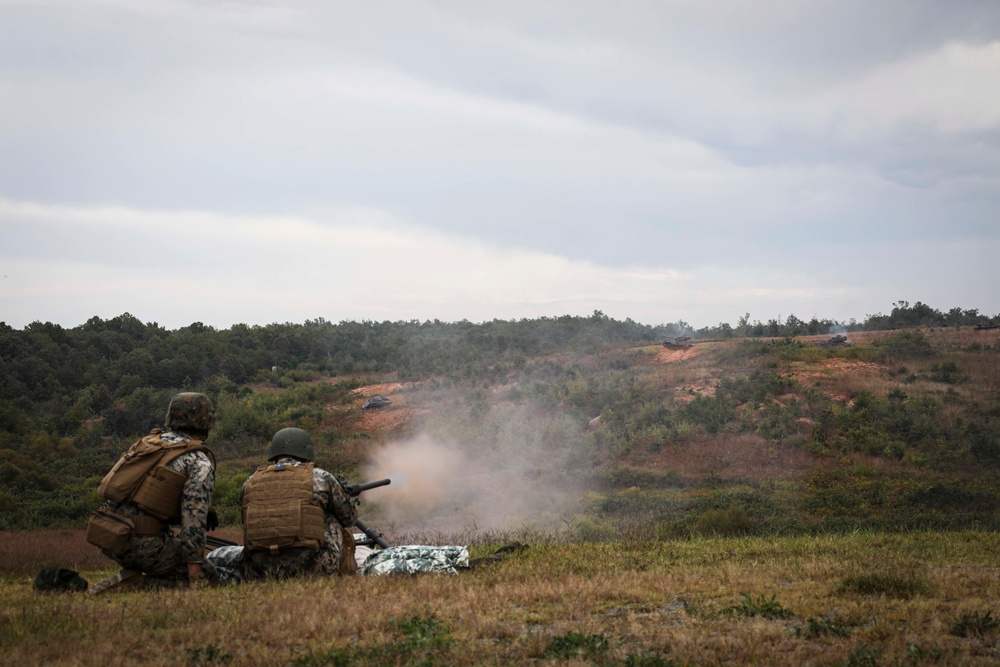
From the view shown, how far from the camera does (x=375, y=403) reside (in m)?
36.2

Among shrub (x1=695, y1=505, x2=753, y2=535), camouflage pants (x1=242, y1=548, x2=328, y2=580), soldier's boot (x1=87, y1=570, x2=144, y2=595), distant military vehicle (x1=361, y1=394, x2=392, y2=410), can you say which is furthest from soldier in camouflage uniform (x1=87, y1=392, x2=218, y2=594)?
distant military vehicle (x1=361, y1=394, x2=392, y2=410)

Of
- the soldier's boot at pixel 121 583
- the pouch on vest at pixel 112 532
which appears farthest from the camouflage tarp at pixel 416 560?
the pouch on vest at pixel 112 532

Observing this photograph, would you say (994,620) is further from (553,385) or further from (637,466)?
(553,385)

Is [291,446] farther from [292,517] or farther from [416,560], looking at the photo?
[416,560]

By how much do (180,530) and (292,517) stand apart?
1127mm

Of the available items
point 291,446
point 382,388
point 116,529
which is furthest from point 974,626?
point 382,388

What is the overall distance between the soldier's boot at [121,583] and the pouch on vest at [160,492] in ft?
2.06

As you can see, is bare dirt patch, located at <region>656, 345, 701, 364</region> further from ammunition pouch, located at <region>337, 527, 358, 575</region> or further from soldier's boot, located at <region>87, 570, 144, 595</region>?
soldier's boot, located at <region>87, 570, 144, 595</region>

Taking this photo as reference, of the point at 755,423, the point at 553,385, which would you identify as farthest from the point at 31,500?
the point at 755,423

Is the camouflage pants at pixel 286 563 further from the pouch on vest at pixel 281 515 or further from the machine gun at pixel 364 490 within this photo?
the machine gun at pixel 364 490

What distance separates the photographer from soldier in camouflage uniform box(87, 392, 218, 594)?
789 cm

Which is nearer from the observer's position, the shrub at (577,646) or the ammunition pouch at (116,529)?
the shrub at (577,646)

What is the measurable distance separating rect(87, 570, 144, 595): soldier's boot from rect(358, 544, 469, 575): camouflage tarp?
2.08m

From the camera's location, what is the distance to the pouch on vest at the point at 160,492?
784 centimetres
